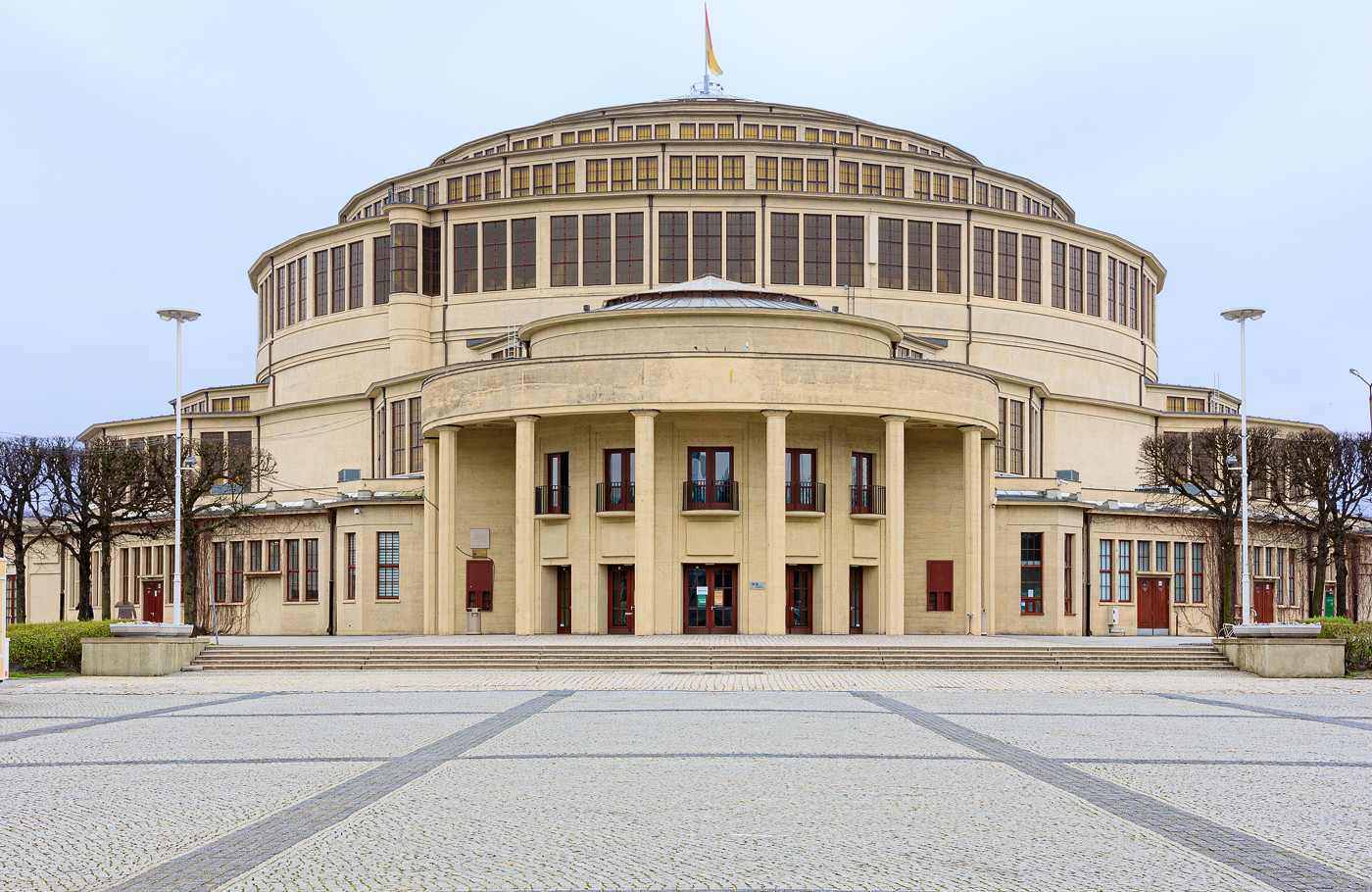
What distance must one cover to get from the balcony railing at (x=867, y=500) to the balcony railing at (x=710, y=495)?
414cm

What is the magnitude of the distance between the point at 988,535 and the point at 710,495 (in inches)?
398

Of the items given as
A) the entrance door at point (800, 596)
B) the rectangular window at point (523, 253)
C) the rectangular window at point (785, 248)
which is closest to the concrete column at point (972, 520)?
the entrance door at point (800, 596)

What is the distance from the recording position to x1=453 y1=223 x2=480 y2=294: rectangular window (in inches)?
2365

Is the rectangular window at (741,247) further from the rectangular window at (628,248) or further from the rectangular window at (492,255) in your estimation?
the rectangular window at (492,255)

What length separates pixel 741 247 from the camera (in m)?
58.6

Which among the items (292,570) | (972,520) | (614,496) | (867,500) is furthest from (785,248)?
(292,570)

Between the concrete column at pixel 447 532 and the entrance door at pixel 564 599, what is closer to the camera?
the entrance door at pixel 564 599

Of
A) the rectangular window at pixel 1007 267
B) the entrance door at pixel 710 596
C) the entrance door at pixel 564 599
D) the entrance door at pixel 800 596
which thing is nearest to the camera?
the entrance door at pixel 710 596

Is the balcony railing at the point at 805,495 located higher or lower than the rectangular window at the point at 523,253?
lower

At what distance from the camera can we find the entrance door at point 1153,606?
172 feet

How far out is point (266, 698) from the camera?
25.2m

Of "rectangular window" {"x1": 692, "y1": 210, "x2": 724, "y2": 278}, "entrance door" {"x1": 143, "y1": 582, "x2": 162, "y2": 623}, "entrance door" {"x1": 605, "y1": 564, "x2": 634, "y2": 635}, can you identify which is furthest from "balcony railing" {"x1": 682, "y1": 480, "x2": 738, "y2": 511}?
"entrance door" {"x1": 143, "y1": 582, "x2": 162, "y2": 623}

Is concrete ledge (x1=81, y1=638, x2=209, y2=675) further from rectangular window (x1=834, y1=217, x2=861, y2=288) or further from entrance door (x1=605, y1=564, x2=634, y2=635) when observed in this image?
rectangular window (x1=834, y1=217, x2=861, y2=288)

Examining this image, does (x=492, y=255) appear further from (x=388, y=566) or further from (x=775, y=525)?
(x=775, y=525)
